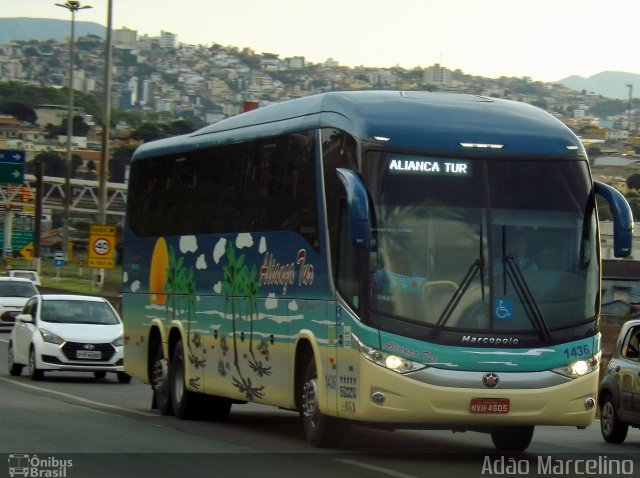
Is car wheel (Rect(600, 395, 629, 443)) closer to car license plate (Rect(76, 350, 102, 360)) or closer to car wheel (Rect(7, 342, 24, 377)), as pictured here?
car license plate (Rect(76, 350, 102, 360))

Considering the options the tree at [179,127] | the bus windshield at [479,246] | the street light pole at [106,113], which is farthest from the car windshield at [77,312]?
the tree at [179,127]

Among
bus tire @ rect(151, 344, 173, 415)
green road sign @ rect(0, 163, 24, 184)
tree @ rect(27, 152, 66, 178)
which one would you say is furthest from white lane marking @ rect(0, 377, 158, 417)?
tree @ rect(27, 152, 66, 178)

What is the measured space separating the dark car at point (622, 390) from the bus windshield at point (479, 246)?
466 cm

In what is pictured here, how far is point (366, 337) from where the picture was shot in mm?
14234

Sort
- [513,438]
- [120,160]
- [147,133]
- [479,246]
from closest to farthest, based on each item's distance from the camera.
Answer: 1. [479,246]
2. [513,438]
3. [120,160]
4. [147,133]

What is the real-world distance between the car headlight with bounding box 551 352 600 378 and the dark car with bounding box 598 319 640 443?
4.31m

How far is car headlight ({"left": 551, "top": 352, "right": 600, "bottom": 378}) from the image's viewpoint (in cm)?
1435

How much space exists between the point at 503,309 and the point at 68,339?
15176 millimetres

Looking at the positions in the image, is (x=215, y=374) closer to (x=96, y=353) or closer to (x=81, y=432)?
(x=81, y=432)

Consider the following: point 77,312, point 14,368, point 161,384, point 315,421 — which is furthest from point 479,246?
point 14,368

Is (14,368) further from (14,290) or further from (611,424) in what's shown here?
(14,290)

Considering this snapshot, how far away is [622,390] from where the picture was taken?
760 inches

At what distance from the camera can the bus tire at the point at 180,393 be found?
66.7ft

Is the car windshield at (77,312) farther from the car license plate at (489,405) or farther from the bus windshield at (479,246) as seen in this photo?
the car license plate at (489,405)
